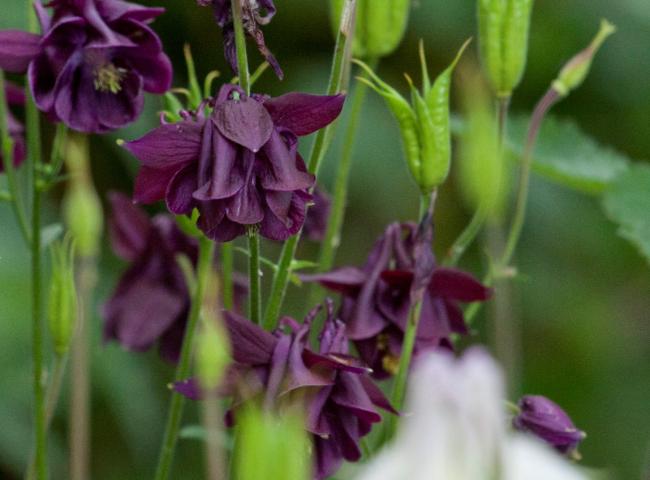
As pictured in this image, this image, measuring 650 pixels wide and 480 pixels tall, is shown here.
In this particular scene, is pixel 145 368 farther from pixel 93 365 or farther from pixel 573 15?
pixel 573 15

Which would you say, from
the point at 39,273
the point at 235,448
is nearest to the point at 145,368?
the point at 39,273

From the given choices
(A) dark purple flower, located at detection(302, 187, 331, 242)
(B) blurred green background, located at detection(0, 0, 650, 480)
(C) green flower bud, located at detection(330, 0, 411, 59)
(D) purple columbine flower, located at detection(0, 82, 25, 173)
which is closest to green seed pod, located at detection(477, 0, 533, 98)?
(C) green flower bud, located at detection(330, 0, 411, 59)

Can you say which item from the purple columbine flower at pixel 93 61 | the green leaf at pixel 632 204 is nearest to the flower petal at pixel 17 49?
the purple columbine flower at pixel 93 61

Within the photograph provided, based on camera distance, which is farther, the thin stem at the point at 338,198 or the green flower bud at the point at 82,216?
the thin stem at the point at 338,198

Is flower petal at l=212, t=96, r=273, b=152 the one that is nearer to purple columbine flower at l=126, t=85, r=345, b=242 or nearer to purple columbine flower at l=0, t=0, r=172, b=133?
purple columbine flower at l=126, t=85, r=345, b=242

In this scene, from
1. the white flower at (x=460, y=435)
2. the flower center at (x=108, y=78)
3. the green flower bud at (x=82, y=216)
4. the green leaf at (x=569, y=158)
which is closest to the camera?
the white flower at (x=460, y=435)

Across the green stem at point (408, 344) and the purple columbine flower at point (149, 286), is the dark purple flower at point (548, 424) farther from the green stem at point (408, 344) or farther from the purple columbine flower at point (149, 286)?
the purple columbine flower at point (149, 286)

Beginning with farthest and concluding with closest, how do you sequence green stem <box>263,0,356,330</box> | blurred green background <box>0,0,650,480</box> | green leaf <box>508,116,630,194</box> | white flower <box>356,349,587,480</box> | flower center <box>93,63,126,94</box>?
blurred green background <box>0,0,650,480</box> < green leaf <box>508,116,630,194</box> < flower center <box>93,63,126,94</box> < green stem <box>263,0,356,330</box> < white flower <box>356,349,587,480</box>
